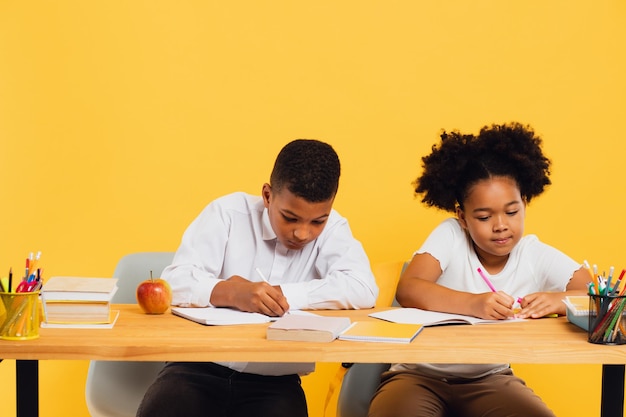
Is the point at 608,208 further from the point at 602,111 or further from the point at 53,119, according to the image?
the point at 53,119

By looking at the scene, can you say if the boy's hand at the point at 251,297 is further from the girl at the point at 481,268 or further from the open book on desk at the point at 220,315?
the girl at the point at 481,268

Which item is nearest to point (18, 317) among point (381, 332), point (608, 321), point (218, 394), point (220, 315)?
point (220, 315)

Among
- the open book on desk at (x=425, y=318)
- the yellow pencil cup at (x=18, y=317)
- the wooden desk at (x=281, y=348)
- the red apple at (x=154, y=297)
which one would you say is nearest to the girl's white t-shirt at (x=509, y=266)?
the open book on desk at (x=425, y=318)

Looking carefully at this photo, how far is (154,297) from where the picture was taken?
2.24 m

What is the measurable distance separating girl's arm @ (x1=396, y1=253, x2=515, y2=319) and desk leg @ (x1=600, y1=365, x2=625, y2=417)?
1.07ft

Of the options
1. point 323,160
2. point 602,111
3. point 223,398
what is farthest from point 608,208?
point 223,398

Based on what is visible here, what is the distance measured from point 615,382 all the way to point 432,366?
638 millimetres

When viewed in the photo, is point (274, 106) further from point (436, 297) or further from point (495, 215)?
point (436, 297)

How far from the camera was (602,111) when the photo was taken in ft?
11.7

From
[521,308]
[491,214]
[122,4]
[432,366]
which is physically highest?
[122,4]

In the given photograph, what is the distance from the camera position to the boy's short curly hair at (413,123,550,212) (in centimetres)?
277

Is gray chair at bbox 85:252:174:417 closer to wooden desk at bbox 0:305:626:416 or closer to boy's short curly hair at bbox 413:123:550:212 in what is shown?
wooden desk at bbox 0:305:626:416

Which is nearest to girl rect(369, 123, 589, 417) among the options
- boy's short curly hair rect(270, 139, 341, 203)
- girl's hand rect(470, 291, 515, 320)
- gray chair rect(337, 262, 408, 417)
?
girl's hand rect(470, 291, 515, 320)

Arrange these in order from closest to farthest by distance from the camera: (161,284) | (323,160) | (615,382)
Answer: (615,382) < (161,284) < (323,160)
